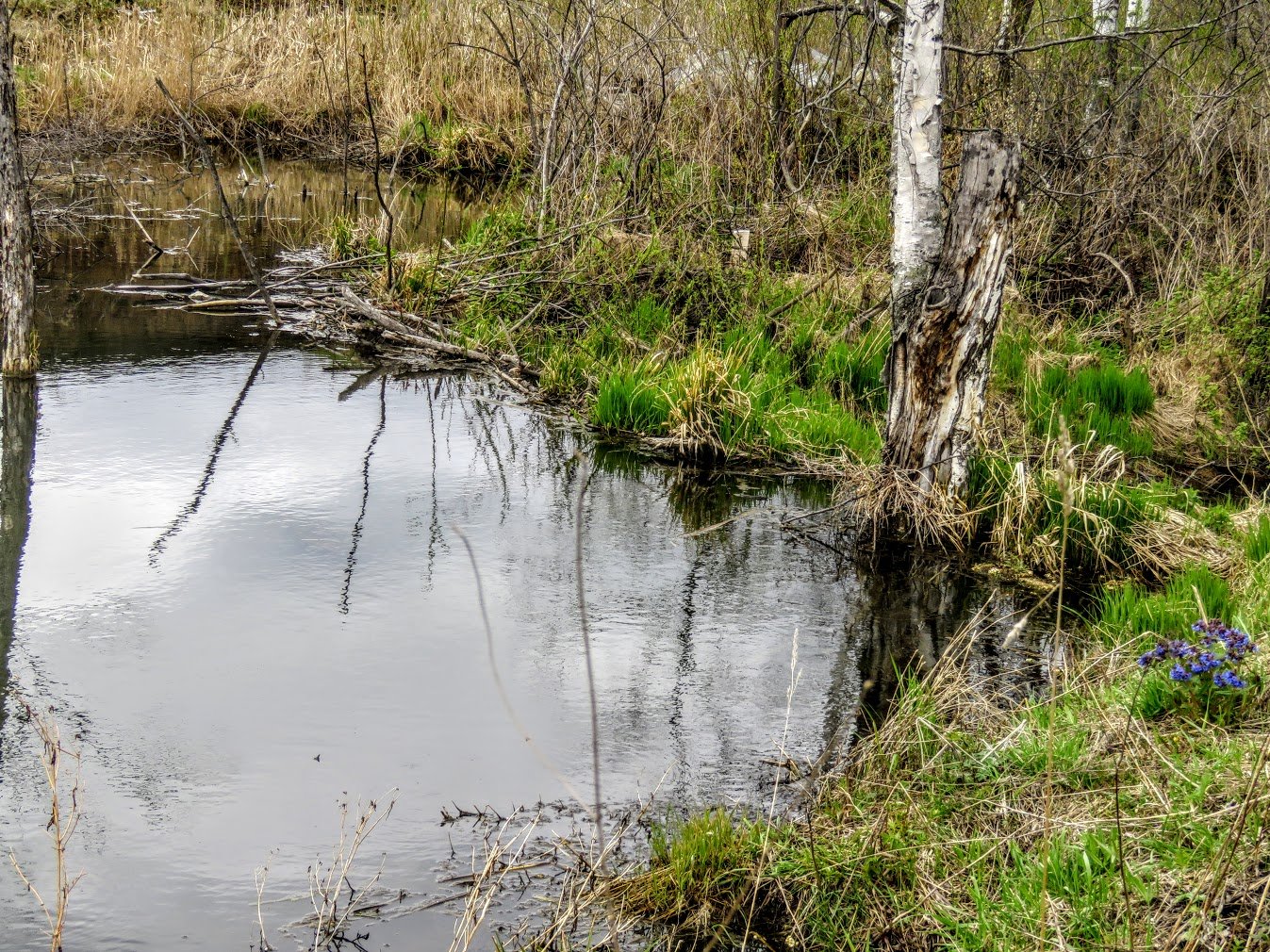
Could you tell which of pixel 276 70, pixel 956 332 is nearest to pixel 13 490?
pixel 956 332

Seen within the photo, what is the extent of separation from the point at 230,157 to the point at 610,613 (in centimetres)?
1685

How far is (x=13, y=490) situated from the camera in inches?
251

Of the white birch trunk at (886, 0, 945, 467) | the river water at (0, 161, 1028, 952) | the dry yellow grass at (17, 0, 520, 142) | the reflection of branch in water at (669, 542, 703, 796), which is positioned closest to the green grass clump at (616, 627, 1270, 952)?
the river water at (0, 161, 1028, 952)

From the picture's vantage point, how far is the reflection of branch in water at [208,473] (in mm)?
5898

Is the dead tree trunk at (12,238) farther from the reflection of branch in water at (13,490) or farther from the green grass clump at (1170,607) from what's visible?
the green grass clump at (1170,607)

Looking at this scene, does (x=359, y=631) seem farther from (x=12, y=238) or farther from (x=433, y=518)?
(x=12, y=238)

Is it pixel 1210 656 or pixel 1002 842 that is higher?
pixel 1210 656

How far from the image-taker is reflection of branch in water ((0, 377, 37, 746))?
5.12 metres

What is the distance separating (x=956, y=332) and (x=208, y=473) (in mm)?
4034

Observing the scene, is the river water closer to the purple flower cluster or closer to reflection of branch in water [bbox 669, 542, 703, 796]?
reflection of branch in water [bbox 669, 542, 703, 796]

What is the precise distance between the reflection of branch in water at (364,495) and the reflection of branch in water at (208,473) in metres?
0.81

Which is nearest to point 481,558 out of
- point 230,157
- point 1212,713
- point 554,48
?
point 1212,713

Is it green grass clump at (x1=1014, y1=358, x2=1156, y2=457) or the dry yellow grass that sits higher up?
the dry yellow grass

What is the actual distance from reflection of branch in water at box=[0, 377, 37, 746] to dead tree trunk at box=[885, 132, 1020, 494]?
4.17m
